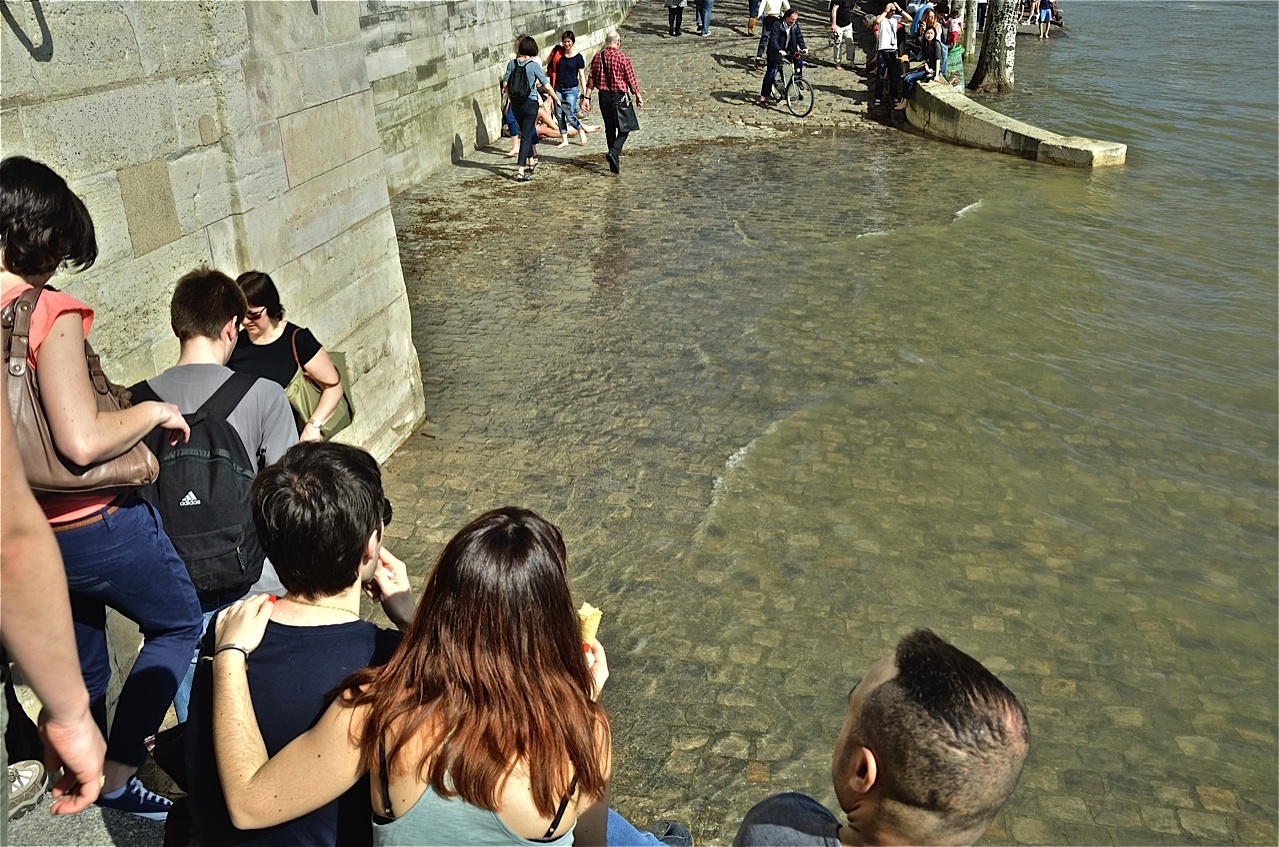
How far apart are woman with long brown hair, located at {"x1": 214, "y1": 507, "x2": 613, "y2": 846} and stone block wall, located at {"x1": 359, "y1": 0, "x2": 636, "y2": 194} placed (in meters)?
10.8

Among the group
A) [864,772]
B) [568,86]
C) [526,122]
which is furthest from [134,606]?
[568,86]

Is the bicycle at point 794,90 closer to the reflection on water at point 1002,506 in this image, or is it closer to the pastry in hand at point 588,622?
the reflection on water at point 1002,506

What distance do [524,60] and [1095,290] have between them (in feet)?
24.5

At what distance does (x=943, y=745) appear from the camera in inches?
74.6

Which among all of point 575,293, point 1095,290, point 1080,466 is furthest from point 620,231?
point 1080,466

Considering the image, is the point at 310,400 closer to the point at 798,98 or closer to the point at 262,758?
the point at 262,758

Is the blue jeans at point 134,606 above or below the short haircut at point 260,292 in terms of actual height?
below

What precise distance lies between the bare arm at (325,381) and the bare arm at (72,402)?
181 cm

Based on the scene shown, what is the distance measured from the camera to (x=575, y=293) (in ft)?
32.1

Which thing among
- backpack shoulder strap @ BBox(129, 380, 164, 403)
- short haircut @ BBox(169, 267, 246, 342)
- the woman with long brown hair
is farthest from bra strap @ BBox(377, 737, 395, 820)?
short haircut @ BBox(169, 267, 246, 342)

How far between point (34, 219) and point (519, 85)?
11.5 meters

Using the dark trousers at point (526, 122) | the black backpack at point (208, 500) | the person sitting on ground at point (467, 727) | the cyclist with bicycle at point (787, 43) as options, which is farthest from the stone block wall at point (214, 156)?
the cyclist with bicycle at point (787, 43)

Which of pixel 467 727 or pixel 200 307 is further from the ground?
pixel 200 307

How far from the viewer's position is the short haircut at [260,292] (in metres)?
4.30
